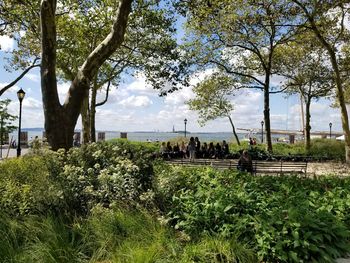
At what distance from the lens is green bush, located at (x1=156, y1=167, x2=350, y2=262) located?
16.0ft

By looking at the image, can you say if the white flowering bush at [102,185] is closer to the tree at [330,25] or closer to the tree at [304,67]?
the tree at [330,25]

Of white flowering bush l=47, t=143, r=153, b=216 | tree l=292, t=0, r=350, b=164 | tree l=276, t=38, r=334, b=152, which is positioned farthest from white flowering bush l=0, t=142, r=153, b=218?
tree l=276, t=38, r=334, b=152

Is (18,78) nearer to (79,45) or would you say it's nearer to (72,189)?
(79,45)

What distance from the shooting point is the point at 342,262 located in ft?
16.9

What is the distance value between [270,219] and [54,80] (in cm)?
766

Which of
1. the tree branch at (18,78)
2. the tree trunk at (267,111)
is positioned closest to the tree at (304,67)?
the tree trunk at (267,111)

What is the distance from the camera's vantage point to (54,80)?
1091cm

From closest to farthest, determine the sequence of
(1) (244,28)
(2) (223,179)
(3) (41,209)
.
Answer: (3) (41,209) < (2) (223,179) < (1) (244,28)

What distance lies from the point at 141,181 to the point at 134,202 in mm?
948

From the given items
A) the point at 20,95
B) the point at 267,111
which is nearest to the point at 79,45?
the point at 20,95

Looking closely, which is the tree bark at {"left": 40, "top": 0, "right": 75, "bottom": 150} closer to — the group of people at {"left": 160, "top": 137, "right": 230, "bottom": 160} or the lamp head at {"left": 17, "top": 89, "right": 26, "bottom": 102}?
the group of people at {"left": 160, "top": 137, "right": 230, "bottom": 160}

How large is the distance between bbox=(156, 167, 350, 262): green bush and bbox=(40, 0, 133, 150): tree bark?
471 cm

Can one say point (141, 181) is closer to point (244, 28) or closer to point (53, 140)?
point (53, 140)

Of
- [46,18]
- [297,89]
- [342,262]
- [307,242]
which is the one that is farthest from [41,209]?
[297,89]
